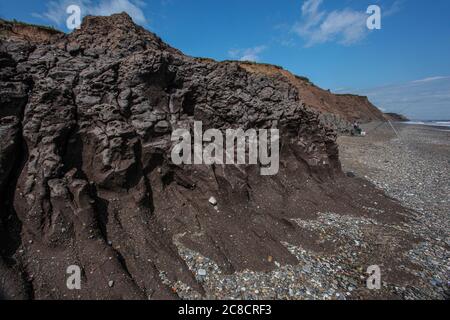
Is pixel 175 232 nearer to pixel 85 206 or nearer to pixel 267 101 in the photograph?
pixel 85 206

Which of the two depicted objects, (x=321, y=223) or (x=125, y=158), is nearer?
(x=125, y=158)

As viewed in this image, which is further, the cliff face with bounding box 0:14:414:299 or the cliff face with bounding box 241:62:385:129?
the cliff face with bounding box 241:62:385:129

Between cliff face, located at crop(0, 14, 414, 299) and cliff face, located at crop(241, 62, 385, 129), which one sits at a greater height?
cliff face, located at crop(241, 62, 385, 129)

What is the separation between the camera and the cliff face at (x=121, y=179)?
5.01 metres

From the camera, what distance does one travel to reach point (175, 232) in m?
6.53

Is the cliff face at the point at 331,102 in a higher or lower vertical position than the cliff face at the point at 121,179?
higher

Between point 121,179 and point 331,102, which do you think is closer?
point 121,179

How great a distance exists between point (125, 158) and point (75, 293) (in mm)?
3388

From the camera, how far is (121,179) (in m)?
6.38

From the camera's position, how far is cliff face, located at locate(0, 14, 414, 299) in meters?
5.01

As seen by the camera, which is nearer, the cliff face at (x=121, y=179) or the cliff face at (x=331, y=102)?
the cliff face at (x=121, y=179)

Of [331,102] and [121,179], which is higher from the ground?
[331,102]
